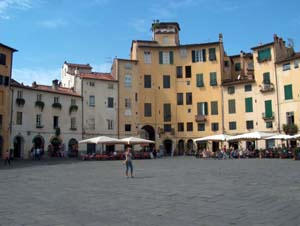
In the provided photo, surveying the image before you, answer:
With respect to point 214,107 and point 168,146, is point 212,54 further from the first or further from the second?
point 168,146

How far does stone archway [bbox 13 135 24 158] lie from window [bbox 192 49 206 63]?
26268 mm

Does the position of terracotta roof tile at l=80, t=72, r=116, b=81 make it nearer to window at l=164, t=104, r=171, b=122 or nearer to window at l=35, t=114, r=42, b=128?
window at l=35, t=114, r=42, b=128

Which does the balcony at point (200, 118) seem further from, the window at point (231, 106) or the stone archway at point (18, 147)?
the stone archway at point (18, 147)

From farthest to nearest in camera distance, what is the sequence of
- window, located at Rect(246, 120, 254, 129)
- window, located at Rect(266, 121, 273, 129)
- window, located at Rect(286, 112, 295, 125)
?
window, located at Rect(246, 120, 254, 129), window, located at Rect(266, 121, 273, 129), window, located at Rect(286, 112, 295, 125)

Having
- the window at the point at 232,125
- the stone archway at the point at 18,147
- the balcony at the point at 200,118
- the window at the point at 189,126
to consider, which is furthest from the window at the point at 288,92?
the stone archway at the point at 18,147

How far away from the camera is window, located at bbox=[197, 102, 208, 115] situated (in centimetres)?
4973

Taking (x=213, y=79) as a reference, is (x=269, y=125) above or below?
below

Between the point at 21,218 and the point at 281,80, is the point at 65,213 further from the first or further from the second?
the point at 281,80

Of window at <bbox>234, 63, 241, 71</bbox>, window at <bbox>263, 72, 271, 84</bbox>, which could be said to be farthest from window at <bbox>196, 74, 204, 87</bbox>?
window at <bbox>263, 72, 271, 84</bbox>

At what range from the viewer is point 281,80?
43.2 metres

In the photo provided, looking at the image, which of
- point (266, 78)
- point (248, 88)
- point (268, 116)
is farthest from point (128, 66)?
point (268, 116)

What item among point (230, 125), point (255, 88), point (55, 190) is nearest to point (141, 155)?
point (230, 125)

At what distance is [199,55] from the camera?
51.5m

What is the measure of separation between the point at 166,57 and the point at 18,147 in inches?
961
